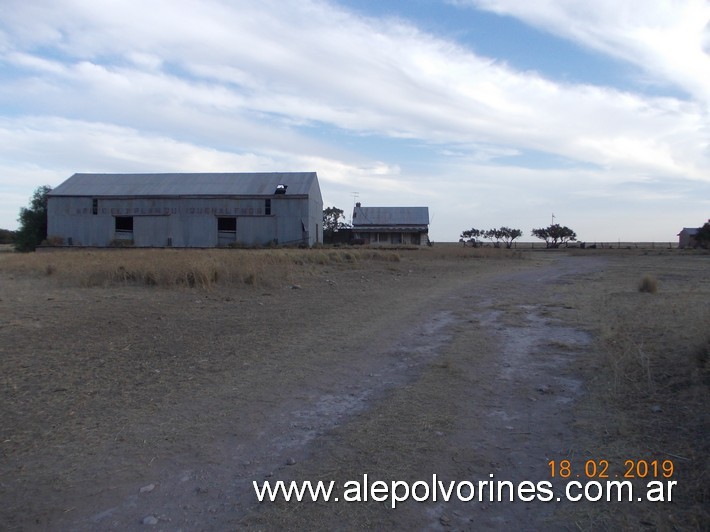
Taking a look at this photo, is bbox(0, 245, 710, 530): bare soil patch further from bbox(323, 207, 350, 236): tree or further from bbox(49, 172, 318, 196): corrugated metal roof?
bbox(323, 207, 350, 236): tree

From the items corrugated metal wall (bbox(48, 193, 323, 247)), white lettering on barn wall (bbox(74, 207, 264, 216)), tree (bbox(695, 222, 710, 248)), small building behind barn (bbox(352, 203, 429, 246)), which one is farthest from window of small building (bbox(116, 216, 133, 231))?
tree (bbox(695, 222, 710, 248))

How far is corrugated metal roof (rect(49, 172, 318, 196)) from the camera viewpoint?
48.4 meters

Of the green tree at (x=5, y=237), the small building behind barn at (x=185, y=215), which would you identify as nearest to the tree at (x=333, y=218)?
the small building behind barn at (x=185, y=215)

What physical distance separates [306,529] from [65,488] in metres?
1.78

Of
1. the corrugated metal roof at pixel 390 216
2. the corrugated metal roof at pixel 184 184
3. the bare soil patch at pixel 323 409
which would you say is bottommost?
the bare soil patch at pixel 323 409

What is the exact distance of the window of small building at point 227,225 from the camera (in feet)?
159

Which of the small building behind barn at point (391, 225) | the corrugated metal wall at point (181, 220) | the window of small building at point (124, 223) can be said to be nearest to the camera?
the corrugated metal wall at point (181, 220)

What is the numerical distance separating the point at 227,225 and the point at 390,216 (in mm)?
26602

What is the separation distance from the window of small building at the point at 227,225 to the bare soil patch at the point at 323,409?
36.6 meters

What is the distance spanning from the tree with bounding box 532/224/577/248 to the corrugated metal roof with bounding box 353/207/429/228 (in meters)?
39.5

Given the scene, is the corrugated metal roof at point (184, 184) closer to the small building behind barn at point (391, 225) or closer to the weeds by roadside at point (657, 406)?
the small building behind barn at point (391, 225)

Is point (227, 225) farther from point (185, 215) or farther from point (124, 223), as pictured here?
point (124, 223)

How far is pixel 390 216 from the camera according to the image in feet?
231

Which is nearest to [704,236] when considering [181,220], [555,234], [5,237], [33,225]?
[555,234]
